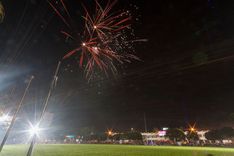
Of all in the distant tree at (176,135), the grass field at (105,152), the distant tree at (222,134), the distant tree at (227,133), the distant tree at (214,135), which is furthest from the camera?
the distant tree at (176,135)

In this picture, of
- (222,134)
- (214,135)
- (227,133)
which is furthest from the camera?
(214,135)

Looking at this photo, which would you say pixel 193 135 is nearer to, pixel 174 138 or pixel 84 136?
pixel 174 138

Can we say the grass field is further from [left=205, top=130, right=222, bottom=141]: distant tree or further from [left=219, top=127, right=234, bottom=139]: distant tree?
[left=205, top=130, right=222, bottom=141]: distant tree

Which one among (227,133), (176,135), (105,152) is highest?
(176,135)

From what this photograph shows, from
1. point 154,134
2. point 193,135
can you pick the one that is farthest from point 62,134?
point 193,135

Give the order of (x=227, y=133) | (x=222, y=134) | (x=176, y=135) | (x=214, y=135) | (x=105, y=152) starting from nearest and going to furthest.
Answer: (x=105, y=152)
(x=227, y=133)
(x=222, y=134)
(x=214, y=135)
(x=176, y=135)

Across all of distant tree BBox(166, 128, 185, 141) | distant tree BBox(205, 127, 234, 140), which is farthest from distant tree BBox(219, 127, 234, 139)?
distant tree BBox(166, 128, 185, 141)

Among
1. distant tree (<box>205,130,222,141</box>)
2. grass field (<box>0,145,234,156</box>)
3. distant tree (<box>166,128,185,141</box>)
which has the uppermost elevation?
distant tree (<box>166,128,185,141</box>)

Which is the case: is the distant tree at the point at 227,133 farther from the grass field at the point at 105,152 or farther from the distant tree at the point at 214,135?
the grass field at the point at 105,152

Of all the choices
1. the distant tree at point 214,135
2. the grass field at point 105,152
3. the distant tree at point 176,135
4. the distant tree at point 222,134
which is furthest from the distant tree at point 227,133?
the grass field at point 105,152

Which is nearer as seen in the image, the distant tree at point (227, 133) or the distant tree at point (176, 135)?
the distant tree at point (227, 133)

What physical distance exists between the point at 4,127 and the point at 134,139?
74.4 meters

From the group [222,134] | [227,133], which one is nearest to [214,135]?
[222,134]

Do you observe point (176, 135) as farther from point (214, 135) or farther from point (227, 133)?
point (227, 133)
